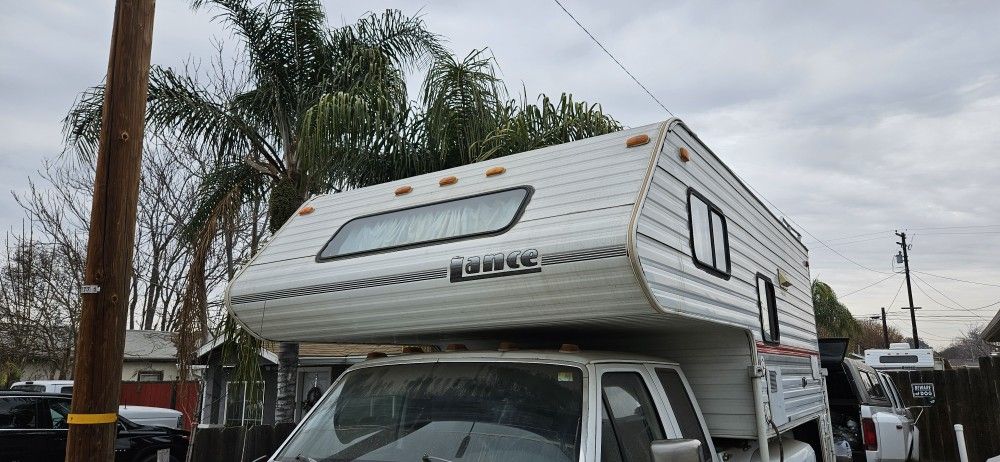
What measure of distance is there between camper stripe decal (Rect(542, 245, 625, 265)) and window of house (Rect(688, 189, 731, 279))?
0.85 metres

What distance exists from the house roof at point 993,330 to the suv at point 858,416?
892cm

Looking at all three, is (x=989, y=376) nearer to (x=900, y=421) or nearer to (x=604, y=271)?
Answer: (x=900, y=421)

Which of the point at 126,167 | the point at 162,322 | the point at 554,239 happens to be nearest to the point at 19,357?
the point at 162,322

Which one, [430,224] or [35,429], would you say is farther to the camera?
[35,429]

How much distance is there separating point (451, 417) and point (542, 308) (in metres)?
0.63

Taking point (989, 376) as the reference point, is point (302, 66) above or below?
above

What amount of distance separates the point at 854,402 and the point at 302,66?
8.00 metres

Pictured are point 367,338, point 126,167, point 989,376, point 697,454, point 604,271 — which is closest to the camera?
point 697,454

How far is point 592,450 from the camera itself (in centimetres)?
292

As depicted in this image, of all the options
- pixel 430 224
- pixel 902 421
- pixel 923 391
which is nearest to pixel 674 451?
pixel 430 224

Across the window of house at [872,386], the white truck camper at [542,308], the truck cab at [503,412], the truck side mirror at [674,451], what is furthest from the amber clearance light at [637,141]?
the window of house at [872,386]

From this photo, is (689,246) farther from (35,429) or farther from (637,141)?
(35,429)

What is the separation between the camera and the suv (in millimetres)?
8945

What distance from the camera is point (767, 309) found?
17.0ft
